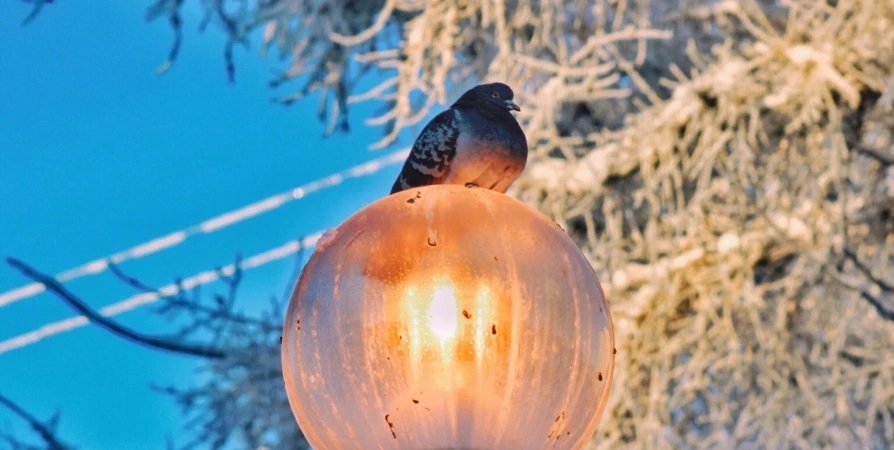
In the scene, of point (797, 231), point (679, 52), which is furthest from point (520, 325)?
point (679, 52)

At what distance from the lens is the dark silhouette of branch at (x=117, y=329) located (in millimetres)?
3776

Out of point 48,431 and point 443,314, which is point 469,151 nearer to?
point 443,314

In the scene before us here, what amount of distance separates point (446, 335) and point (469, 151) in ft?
1.35

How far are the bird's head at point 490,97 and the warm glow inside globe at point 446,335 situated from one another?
0.42 metres

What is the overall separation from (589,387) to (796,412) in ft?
9.55

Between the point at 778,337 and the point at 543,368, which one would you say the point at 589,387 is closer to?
the point at 543,368

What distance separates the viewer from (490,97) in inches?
78.9

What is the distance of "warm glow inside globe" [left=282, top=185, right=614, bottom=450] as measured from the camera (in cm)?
149

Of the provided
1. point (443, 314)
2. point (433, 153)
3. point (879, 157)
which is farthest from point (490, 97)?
point (879, 157)

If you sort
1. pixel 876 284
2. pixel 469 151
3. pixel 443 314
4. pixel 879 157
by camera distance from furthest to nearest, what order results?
pixel 879 157 → pixel 876 284 → pixel 469 151 → pixel 443 314

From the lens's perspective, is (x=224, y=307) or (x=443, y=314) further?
(x=224, y=307)

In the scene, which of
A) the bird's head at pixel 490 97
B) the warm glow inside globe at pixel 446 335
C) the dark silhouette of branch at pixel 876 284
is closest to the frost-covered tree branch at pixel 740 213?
the dark silhouette of branch at pixel 876 284

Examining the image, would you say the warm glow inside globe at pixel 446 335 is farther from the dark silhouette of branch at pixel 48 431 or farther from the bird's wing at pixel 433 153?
the dark silhouette of branch at pixel 48 431

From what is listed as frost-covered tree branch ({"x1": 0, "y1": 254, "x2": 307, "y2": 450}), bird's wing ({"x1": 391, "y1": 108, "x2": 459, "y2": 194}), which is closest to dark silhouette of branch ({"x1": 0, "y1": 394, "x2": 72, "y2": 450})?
frost-covered tree branch ({"x1": 0, "y1": 254, "x2": 307, "y2": 450})
